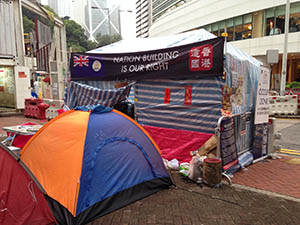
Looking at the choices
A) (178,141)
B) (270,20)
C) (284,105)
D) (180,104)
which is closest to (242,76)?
(180,104)

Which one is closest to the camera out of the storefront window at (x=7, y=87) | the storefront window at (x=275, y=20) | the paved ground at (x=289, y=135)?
the paved ground at (x=289, y=135)

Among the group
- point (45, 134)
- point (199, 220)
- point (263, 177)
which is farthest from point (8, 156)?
point (263, 177)

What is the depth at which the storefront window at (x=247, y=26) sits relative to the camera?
88.0 feet

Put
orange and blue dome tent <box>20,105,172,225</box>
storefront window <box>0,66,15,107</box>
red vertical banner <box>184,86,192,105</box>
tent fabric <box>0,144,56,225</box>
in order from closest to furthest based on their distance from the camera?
Result: tent fabric <box>0,144,56,225</box> < orange and blue dome tent <box>20,105,172,225</box> < red vertical banner <box>184,86,192,105</box> < storefront window <box>0,66,15,107</box>

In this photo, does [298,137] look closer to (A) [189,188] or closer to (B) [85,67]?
(A) [189,188]

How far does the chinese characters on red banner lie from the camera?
16.7 ft

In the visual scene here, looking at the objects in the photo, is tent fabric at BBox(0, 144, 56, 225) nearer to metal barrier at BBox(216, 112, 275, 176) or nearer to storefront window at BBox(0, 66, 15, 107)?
metal barrier at BBox(216, 112, 275, 176)

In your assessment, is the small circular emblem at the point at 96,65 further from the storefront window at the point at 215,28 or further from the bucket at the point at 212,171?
the storefront window at the point at 215,28

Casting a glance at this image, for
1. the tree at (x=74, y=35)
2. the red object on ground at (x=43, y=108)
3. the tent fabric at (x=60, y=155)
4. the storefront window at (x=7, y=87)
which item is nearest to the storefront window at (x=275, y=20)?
the red object on ground at (x=43, y=108)

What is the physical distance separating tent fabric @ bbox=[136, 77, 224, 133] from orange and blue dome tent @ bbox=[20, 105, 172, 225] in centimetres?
148

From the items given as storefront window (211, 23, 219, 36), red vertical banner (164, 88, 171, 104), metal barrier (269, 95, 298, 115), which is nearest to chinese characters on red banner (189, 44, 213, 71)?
red vertical banner (164, 88, 171, 104)

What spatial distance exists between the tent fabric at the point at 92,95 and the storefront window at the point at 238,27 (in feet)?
84.8

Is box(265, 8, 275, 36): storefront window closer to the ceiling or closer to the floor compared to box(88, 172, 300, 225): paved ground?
closer to the ceiling

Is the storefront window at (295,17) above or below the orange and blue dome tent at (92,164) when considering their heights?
above
